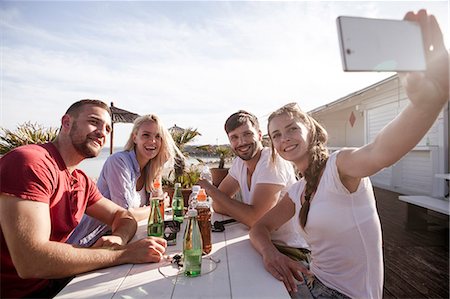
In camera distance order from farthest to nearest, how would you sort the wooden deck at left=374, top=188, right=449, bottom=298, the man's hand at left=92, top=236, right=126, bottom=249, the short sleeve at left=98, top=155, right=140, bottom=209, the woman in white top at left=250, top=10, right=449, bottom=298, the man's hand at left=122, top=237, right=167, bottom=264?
the wooden deck at left=374, top=188, right=449, bottom=298, the short sleeve at left=98, top=155, right=140, bottom=209, the man's hand at left=92, top=236, right=126, bottom=249, the man's hand at left=122, top=237, right=167, bottom=264, the woman in white top at left=250, top=10, right=449, bottom=298

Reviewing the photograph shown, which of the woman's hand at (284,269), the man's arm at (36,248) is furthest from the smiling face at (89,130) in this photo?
the woman's hand at (284,269)

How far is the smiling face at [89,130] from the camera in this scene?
176 cm

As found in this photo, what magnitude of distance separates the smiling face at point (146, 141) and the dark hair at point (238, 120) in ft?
2.76

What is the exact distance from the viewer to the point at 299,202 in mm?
1639

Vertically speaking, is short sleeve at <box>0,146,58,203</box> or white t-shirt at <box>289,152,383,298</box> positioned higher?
short sleeve at <box>0,146,58,203</box>

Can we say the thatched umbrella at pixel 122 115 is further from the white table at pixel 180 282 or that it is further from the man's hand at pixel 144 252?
the white table at pixel 180 282

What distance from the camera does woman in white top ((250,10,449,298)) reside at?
0.93 meters

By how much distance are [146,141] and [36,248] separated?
176cm

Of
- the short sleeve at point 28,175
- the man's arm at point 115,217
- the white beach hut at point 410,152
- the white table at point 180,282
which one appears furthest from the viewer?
the white beach hut at point 410,152

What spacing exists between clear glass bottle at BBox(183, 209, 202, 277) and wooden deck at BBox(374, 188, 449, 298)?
7.85 ft

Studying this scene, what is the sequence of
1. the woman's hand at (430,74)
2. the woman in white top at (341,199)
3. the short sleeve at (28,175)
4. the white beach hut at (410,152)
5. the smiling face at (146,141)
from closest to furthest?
1. the woman's hand at (430,74)
2. the woman in white top at (341,199)
3. the short sleeve at (28,175)
4. the smiling face at (146,141)
5. the white beach hut at (410,152)

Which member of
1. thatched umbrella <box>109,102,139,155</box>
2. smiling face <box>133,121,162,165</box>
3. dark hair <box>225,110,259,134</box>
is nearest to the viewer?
dark hair <box>225,110,259,134</box>

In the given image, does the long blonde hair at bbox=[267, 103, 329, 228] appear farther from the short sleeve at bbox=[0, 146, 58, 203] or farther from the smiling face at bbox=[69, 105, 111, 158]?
the short sleeve at bbox=[0, 146, 58, 203]

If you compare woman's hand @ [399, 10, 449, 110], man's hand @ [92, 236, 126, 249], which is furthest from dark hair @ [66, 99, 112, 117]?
woman's hand @ [399, 10, 449, 110]
